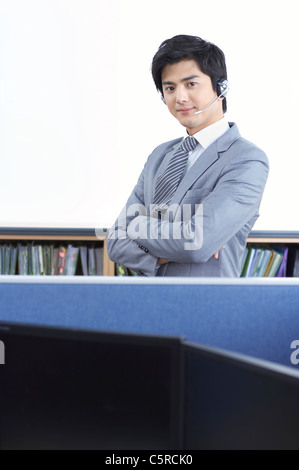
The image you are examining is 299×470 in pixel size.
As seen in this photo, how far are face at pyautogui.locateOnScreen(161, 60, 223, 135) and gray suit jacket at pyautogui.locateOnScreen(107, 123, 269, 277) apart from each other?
11 centimetres

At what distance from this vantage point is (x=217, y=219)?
1840 millimetres

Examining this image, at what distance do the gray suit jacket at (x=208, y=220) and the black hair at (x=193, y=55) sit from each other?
0.26m

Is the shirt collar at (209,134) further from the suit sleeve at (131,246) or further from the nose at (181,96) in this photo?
the suit sleeve at (131,246)

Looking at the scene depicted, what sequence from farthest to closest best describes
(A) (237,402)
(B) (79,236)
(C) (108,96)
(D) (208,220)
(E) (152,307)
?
(C) (108,96) → (B) (79,236) → (D) (208,220) → (E) (152,307) → (A) (237,402)

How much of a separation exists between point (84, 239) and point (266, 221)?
1320 millimetres

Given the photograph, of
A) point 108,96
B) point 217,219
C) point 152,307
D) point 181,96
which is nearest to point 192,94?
point 181,96

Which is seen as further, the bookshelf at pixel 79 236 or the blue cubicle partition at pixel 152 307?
the bookshelf at pixel 79 236

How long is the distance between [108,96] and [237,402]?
3.32 meters

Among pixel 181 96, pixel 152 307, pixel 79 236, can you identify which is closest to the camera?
pixel 152 307

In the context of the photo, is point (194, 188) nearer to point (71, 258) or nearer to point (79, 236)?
point (79, 236)

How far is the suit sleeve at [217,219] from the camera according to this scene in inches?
72.6

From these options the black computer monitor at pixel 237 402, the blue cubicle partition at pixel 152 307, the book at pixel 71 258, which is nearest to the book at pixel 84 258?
the book at pixel 71 258

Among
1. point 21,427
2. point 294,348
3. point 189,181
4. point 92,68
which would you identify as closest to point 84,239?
point 92,68

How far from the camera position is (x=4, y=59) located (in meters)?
3.82
